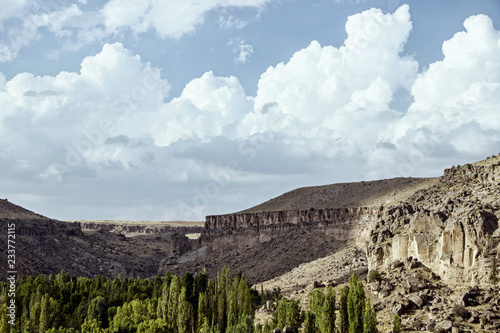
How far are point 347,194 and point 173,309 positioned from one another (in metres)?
107

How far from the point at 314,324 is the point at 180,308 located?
16.7m

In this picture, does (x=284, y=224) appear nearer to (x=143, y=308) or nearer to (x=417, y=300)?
(x=143, y=308)

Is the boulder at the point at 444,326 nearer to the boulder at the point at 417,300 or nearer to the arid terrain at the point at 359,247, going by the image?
the arid terrain at the point at 359,247

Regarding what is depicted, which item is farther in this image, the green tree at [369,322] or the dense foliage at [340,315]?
the dense foliage at [340,315]

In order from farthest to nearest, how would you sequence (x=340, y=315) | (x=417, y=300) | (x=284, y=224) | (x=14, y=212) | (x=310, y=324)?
(x=14, y=212), (x=284, y=224), (x=310, y=324), (x=417, y=300), (x=340, y=315)

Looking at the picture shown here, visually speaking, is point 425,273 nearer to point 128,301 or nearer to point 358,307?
point 358,307

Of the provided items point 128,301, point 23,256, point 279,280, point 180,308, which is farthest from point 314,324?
point 23,256

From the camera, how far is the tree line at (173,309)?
4509 centimetres

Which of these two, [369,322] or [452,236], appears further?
[452,236]

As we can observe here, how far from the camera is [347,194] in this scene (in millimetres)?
161250

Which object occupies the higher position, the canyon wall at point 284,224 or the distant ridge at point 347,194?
the distant ridge at point 347,194

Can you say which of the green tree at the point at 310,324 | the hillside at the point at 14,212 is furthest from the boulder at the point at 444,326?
the hillside at the point at 14,212

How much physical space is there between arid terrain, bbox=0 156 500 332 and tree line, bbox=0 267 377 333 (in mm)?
3257

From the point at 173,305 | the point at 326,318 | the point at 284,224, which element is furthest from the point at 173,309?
the point at 284,224
